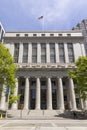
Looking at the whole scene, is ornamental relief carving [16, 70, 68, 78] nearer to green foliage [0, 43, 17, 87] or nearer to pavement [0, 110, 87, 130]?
pavement [0, 110, 87, 130]

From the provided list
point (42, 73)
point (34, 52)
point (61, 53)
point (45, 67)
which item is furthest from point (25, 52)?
point (61, 53)

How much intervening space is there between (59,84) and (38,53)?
17159mm

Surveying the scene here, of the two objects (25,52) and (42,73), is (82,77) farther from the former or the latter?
(25,52)

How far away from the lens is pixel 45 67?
58094 millimetres

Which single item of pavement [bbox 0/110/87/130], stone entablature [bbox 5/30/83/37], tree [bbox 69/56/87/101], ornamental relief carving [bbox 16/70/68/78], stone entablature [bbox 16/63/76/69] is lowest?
pavement [bbox 0/110/87/130]

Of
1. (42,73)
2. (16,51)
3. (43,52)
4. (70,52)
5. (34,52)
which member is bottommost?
(42,73)

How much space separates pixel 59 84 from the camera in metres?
55.8

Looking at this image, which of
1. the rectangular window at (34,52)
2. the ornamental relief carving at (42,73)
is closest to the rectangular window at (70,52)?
the ornamental relief carving at (42,73)

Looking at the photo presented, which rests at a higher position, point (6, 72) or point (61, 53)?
point (61, 53)

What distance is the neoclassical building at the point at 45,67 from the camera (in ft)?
179

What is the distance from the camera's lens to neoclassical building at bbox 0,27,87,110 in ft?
179

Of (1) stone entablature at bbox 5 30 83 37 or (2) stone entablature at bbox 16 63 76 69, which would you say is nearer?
(2) stone entablature at bbox 16 63 76 69

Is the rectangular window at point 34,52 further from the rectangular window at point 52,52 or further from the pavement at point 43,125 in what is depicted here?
the pavement at point 43,125

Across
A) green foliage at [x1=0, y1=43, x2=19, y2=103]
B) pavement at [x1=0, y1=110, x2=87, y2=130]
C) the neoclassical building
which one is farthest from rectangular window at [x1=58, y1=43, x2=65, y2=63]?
green foliage at [x1=0, y1=43, x2=19, y2=103]
